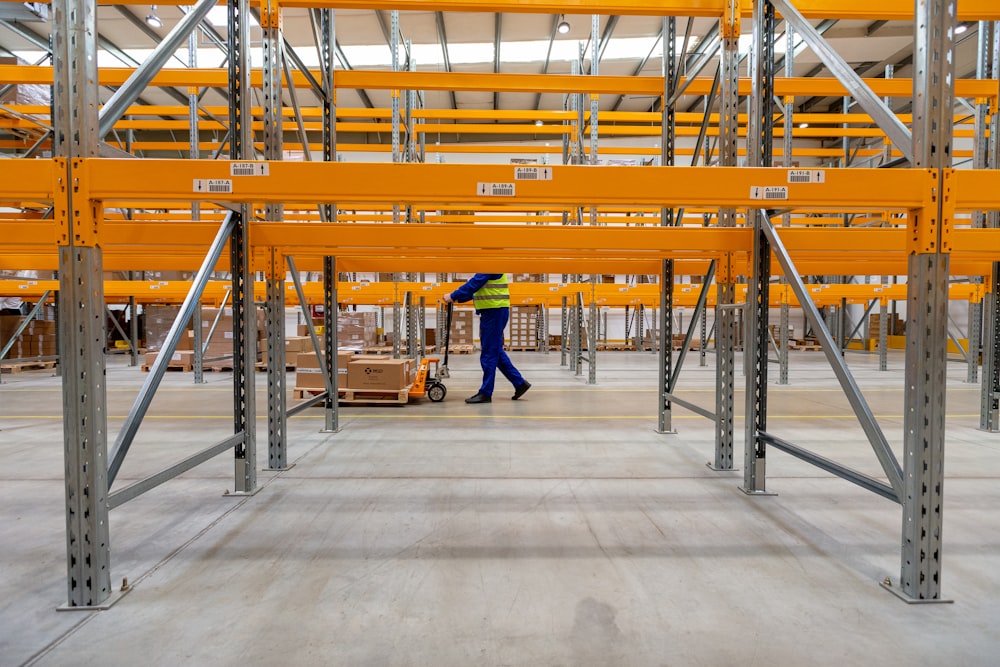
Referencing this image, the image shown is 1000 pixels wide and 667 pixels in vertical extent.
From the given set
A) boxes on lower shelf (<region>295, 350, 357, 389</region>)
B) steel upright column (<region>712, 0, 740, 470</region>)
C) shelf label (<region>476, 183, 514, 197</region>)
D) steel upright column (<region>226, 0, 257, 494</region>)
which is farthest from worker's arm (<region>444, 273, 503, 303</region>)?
shelf label (<region>476, 183, 514, 197</region>)

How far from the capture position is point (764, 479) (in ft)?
11.1

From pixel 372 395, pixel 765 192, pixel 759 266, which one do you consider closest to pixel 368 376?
pixel 372 395

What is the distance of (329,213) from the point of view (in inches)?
191

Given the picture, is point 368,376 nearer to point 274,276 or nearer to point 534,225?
point 274,276

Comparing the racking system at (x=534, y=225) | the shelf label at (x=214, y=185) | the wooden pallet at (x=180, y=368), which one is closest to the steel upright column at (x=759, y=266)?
the racking system at (x=534, y=225)

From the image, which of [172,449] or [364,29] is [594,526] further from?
[364,29]

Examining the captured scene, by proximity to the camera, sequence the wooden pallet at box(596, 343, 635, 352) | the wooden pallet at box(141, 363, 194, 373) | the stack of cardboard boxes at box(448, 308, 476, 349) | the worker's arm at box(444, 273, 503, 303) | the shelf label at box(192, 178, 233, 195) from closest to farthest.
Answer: the shelf label at box(192, 178, 233, 195), the worker's arm at box(444, 273, 503, 303), the wooden pallet at box(141, 363, 194, 373), the stack of cardboard boxes at box(448, 308, 476, 349), the wooden pallet at box(596, 343, 635, 352)

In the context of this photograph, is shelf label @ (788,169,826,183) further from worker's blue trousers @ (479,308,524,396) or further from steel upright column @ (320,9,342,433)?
worker's blue trousers @ (479,308,524,396)

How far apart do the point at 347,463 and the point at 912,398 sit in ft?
11.3

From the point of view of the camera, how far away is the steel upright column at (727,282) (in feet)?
12.3

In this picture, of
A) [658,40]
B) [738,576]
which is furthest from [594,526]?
[658,40]

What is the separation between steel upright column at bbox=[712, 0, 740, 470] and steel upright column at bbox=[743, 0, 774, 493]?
1.13 feet

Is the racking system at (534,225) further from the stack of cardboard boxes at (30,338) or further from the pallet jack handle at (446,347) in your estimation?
the stack of cardboard boxes at (30,338)

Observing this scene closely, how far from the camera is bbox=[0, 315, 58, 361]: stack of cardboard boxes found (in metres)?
10.0
